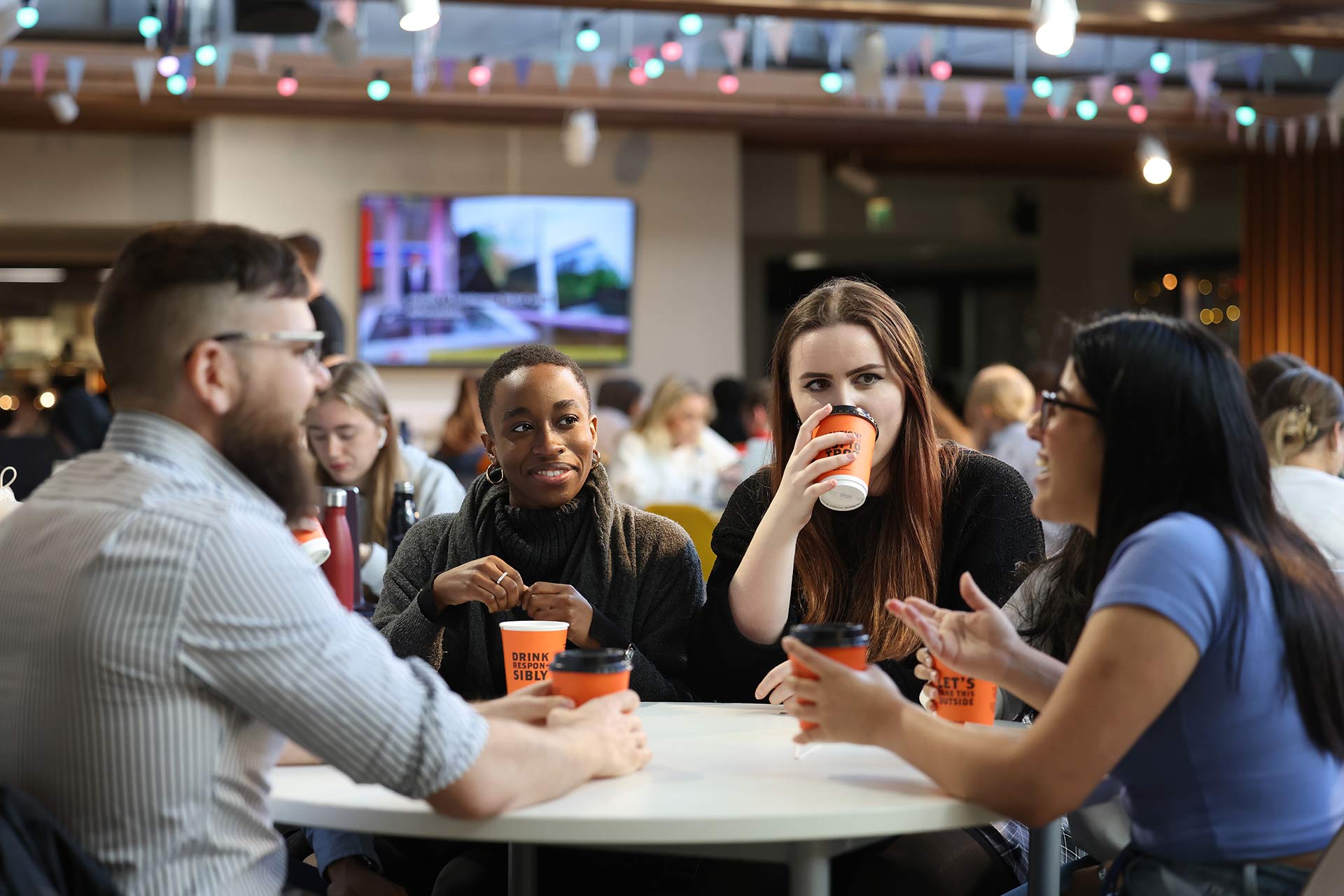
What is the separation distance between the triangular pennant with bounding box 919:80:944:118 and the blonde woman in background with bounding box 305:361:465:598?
5199mm

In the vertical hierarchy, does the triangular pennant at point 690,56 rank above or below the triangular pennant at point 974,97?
above

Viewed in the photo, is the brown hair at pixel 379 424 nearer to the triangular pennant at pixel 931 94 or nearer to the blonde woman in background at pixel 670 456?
the blonde woman in background at pixel 670 456

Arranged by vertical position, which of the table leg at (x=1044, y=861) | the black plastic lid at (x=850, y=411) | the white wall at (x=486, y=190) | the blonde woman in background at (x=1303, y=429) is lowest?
the table leg at (x=1044, y=861)

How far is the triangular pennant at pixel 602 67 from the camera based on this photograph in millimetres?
7629

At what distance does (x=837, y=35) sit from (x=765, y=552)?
20.8 feet

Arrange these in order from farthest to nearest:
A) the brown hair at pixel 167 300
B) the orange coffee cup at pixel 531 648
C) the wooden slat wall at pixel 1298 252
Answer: the wooden slat wall at pixel 1298 252
the orange coffee cup at pixel 531 648
the brown hair at pixel 167 300

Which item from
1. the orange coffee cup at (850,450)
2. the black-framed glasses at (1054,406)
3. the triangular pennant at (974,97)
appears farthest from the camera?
the triangular pennant at (974,97)

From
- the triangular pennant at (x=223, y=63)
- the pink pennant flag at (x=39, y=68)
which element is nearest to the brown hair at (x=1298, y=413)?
the triangular pennant at (x=223, y=63)

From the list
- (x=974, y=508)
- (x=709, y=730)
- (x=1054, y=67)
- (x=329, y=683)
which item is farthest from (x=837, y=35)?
(x=329, y=683)

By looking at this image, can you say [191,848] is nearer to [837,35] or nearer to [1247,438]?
[1247,438]

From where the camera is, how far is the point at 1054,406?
156 cm

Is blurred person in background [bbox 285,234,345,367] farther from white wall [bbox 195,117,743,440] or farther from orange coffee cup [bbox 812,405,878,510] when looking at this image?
white wall [bbox 195,117,743,440]

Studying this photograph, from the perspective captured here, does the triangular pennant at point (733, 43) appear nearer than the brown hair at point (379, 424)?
No

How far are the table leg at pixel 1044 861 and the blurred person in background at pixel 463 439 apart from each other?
3534 millimetres
